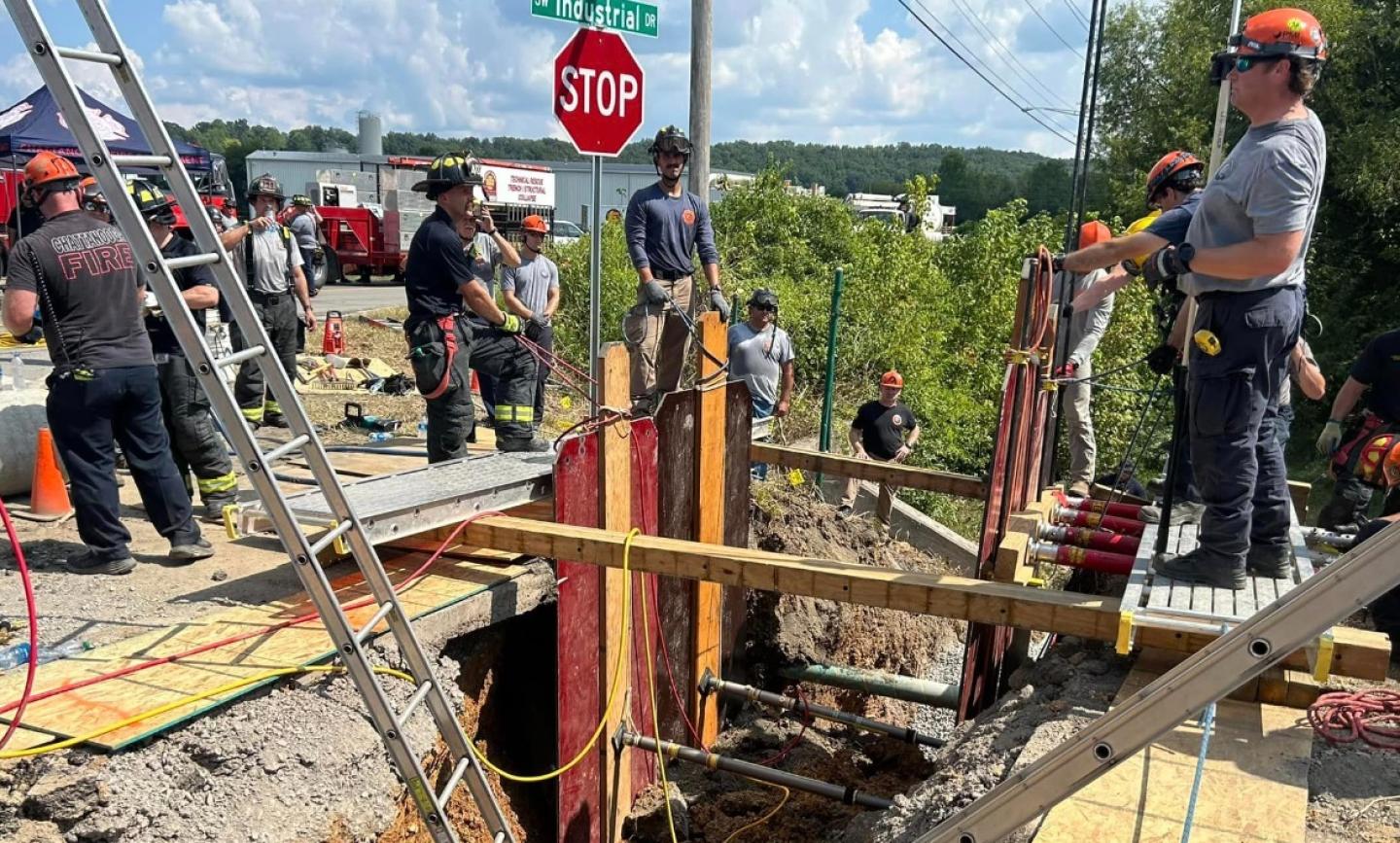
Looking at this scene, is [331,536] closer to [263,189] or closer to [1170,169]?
[1170,169]

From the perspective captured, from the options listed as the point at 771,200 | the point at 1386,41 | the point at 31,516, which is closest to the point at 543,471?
the point at 31,516

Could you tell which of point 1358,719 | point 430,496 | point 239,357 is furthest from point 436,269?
point 1358,719

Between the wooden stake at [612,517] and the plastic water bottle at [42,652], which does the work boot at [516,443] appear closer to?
the wooden stake at [612,517]

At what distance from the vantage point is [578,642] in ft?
16.1

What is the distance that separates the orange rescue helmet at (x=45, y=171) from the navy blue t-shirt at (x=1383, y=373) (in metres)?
6.69

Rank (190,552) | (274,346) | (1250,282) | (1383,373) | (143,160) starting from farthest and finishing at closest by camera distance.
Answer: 1. (274,346)
2. (1383,373)
3. (190,552)
4. (1250,282)
5. (143,160)

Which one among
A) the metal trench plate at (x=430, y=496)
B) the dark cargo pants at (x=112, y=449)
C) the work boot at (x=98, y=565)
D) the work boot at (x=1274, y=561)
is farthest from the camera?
the work boot at (x=98, y=565)

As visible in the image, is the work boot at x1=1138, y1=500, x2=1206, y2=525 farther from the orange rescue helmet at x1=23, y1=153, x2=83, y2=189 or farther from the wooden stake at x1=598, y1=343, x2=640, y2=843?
the orange rescue helmet at x1=23, y1=153, x2=83, y2=189

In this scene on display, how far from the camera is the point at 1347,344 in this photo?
19641mm

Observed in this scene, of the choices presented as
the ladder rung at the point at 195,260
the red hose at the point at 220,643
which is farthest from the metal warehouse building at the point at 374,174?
the ladder rung at the point at 195,260

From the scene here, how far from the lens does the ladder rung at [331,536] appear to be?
124 inches

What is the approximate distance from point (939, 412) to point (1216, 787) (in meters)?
9.97

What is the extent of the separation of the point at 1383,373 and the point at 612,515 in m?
4.43

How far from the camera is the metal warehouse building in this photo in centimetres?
3098
